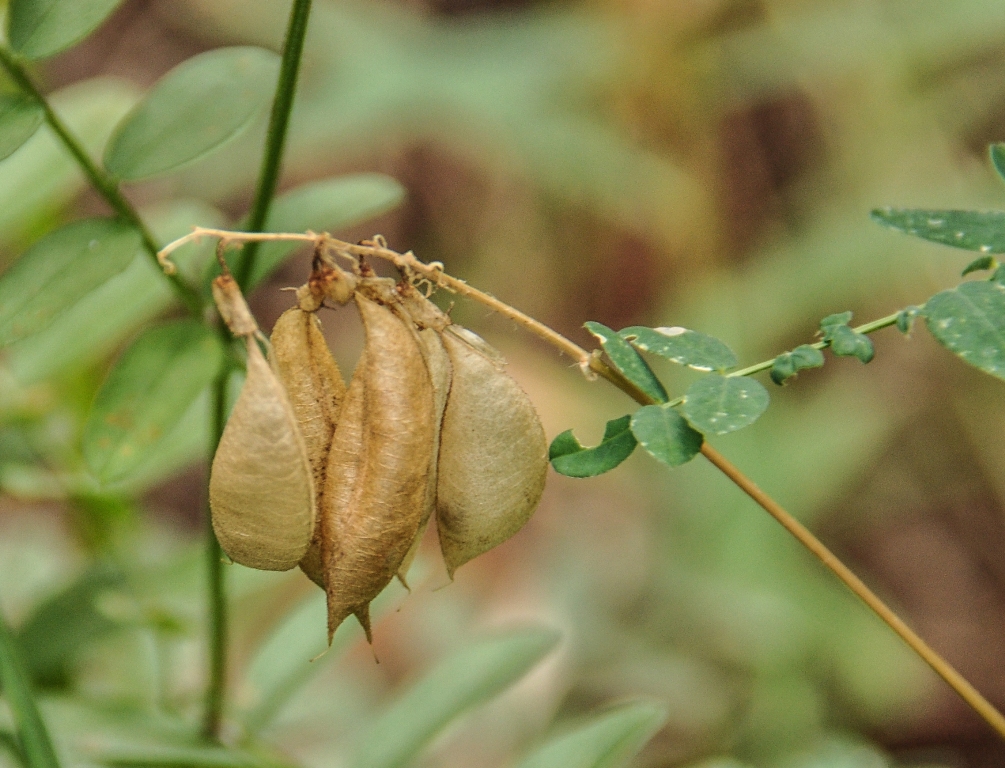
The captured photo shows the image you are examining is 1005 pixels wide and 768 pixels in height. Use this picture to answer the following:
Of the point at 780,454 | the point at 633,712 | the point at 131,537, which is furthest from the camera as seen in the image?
the point at 780,454

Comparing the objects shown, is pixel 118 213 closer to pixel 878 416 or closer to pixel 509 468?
pixel 509 468

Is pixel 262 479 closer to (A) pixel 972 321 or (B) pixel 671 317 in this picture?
(A) pixel 972 321

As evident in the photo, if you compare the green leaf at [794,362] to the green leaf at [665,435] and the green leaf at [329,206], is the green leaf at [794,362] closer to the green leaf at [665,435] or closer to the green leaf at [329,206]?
the green leaf at [665,435]

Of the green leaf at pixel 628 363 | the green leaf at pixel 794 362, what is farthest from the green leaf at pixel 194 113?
the green leaf at pixel 794 362

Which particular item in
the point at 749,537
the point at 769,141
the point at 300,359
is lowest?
the point at 749,537

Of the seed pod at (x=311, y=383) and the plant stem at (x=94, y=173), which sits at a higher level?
the plant stem at (x=94, y=173)

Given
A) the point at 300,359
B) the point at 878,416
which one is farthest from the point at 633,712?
the point at 878,416
